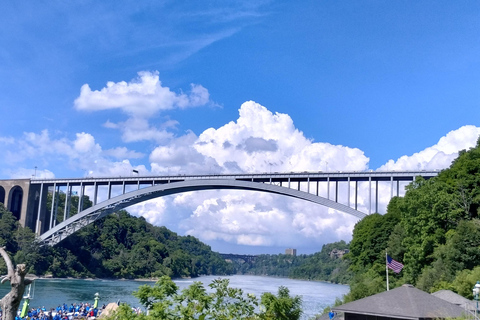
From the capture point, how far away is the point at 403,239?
25516mm

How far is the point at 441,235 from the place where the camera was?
69.6 ft

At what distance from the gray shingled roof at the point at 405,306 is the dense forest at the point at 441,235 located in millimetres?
5909

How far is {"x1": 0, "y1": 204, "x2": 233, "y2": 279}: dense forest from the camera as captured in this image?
4553 centimetres

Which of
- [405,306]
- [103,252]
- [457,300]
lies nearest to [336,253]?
[103,252]

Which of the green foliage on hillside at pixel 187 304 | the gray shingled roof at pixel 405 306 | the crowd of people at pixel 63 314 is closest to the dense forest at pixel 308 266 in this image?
the crowd of people at pixel 63 314

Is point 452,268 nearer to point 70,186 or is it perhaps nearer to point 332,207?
point 332,207

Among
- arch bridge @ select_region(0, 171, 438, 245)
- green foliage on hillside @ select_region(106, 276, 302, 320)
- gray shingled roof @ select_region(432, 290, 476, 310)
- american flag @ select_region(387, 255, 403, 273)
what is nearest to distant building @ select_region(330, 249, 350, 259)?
arch bridge @ select_region(0, 171, 438, 245)

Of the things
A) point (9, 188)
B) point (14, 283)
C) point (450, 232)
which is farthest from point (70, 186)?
point (14, 283)

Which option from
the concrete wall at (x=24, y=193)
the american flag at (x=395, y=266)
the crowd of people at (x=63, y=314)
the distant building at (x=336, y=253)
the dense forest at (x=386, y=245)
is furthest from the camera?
the distant building at (x=336, y=253)

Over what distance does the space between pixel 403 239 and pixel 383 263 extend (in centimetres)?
368

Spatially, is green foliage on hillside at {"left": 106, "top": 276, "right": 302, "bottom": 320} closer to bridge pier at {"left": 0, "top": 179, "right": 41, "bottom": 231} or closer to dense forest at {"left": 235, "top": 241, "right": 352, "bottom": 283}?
dense forest at {"left": 235, "top": 241, "right": 352, "bottom": 283}

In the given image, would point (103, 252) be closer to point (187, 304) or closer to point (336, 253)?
point (336, 253)

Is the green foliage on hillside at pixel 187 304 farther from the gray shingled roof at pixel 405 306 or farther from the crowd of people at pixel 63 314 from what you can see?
the crowd of people at pixel 63 314

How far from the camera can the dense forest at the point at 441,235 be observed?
18.6 meters
